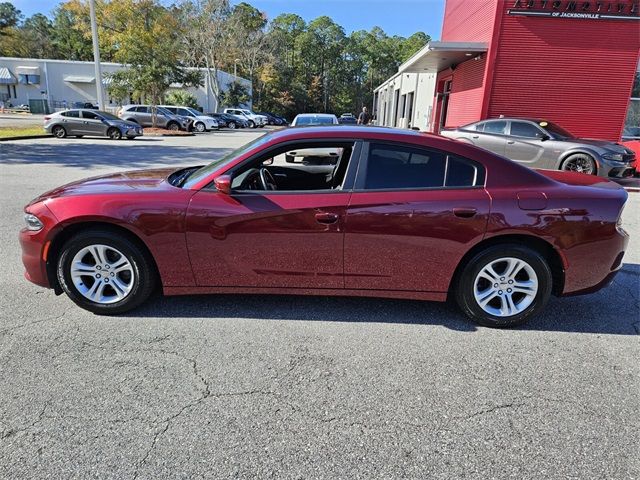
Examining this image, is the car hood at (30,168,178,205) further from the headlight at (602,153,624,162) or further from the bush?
the bush

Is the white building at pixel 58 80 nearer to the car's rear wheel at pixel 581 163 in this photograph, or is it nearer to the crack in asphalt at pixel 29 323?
the car's rear wheel at pixel 581 163

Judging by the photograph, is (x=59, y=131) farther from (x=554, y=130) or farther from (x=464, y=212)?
(x=464, y=212)

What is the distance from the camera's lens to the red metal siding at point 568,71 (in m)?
14.0

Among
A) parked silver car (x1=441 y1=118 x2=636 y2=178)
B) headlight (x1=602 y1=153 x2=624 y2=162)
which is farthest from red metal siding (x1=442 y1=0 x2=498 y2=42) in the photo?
headlight (x1=602 y1=153 x2=624 y2=162)

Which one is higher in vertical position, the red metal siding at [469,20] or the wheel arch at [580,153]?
the red metal siding at [469,20]

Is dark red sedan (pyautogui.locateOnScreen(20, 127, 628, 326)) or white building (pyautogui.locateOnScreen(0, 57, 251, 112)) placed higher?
white building (pyautogui.locateOnScreen(0, 57, 251, 112))

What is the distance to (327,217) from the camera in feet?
10.7

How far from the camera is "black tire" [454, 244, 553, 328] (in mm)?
3346

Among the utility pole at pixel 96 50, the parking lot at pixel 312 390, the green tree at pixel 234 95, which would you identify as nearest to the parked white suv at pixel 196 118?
the utility pole at pixel 96 50

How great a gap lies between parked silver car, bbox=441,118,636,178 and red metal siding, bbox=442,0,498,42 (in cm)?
497

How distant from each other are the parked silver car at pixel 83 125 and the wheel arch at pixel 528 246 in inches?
837

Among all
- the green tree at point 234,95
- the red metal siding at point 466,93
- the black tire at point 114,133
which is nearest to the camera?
the red metal siding at point 466,93

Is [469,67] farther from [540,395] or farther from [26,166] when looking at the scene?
[540,395]

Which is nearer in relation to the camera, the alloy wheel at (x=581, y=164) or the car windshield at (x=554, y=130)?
the alloy wheel at (x=581, y=164)
